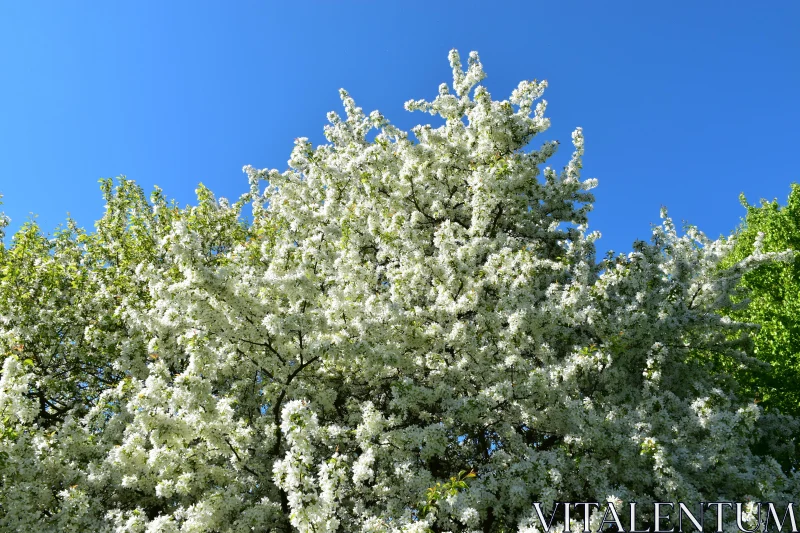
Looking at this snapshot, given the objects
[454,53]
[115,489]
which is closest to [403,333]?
[115,489]

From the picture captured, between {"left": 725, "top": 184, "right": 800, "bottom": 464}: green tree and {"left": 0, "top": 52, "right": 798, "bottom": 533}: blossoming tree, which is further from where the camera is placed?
{"left": 725, "top": 184, "right": 800, "bottom": 464}: green tree

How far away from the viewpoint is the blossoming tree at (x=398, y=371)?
899cm

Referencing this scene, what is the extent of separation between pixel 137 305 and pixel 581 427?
1105 centimetres

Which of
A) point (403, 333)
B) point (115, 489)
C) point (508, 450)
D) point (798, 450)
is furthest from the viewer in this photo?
point (798, 450)

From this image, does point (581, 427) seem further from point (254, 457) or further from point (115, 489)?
point (115, 489)

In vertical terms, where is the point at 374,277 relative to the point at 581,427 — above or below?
above

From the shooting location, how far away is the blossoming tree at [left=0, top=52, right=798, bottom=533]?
8992 mm

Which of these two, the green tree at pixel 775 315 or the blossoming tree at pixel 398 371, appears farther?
the green tree at pixel 775 315

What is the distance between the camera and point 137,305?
13.9 m

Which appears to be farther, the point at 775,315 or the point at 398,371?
the point at 775,315

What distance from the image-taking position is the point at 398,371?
458 inches

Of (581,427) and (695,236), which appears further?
(695,236)

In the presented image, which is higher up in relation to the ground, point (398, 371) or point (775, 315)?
point (775, 315)

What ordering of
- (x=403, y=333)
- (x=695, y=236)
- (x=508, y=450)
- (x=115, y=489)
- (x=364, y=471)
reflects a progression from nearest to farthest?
(x=364, y=471) → (x=115, y=489) → (x=508, y=450) → (x=403, y=333) → (x=695, y=236)
